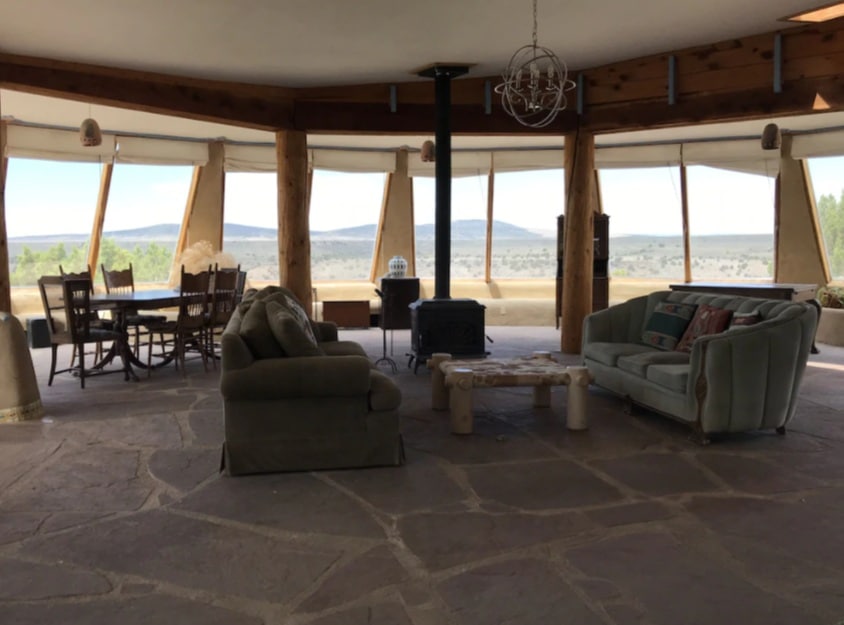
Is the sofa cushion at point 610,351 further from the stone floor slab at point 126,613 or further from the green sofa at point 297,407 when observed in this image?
the stone floor slab at point 126,613

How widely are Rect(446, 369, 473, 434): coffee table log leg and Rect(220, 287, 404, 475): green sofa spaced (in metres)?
0.68

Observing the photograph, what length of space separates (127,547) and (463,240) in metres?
9.73

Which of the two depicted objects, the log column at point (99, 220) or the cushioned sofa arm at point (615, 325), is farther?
the log column at point (99, 220)

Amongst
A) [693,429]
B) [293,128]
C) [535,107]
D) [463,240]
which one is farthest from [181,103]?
[463,240]

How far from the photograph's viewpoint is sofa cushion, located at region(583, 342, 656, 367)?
17.3ft

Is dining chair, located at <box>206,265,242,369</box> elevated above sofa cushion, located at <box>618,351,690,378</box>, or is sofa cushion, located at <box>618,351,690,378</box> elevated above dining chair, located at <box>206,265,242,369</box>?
dining chair, located at <box>206,265,242,369</box>

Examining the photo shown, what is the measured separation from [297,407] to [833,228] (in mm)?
9538

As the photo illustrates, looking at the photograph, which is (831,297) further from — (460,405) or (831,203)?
(460,405)

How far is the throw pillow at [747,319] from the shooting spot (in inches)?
175

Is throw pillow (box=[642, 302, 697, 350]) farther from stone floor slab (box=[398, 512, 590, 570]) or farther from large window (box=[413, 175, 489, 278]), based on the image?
large window (box=[413, 175, 489, 278])

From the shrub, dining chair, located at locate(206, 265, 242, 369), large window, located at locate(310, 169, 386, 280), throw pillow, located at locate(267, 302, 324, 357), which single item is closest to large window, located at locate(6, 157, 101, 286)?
large window, located at locate(310, 169, 386, 280)

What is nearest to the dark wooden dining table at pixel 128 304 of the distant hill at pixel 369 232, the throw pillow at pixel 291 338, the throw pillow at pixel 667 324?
the throw pillow at pixel 291 338

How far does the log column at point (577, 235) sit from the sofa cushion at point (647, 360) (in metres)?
2.49

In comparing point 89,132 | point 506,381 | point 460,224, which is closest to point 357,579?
point 506,381
